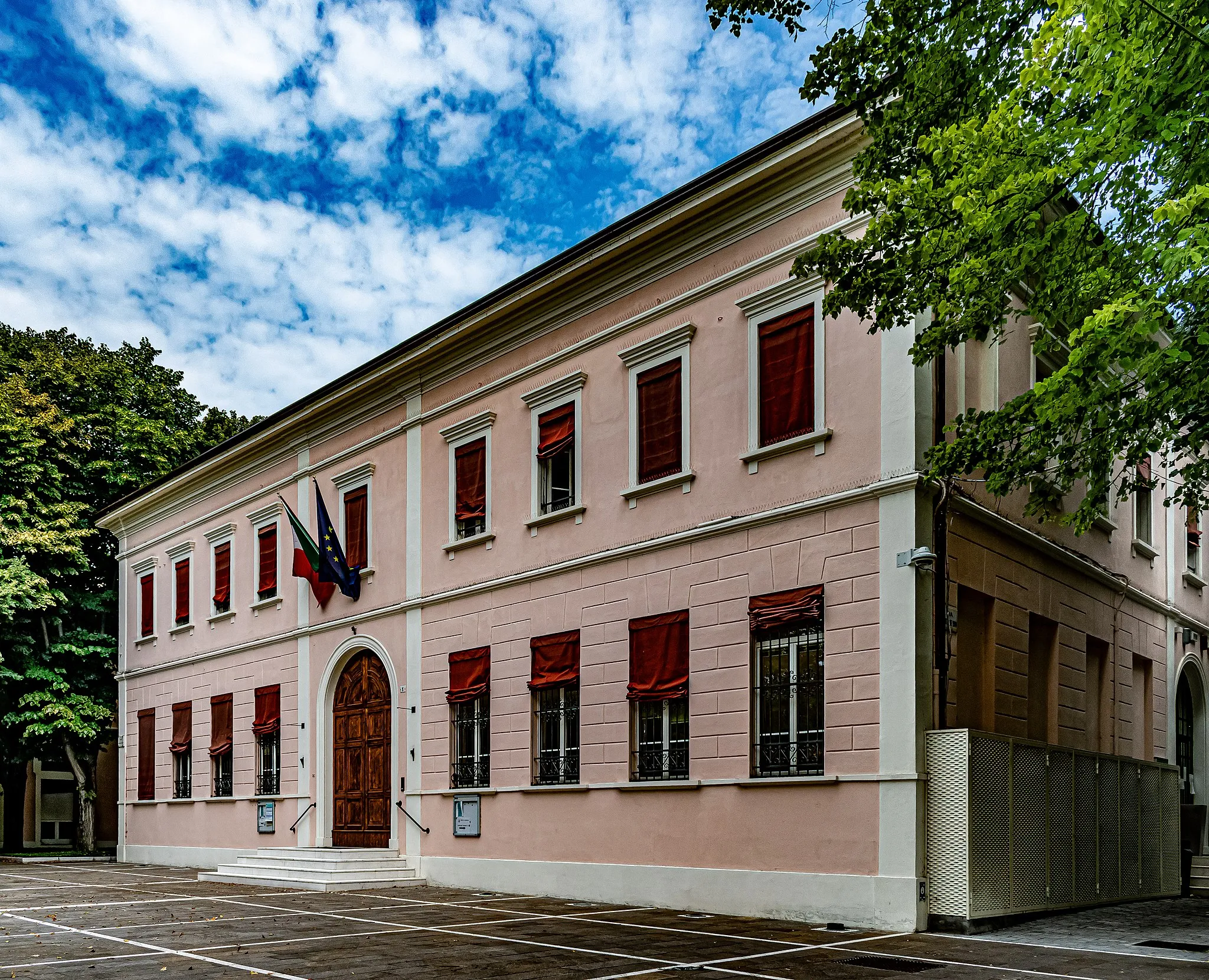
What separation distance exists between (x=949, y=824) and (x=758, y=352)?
19.3 ft

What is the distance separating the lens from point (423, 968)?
1018 centimetres

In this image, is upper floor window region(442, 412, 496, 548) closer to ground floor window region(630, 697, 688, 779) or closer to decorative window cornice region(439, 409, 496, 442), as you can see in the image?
decorative window cornice region(439, 409, 496, 442)

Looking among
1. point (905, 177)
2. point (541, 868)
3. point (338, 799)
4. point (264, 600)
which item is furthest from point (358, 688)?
point (905, 177)

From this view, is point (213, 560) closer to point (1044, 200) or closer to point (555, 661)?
point (555, 661)

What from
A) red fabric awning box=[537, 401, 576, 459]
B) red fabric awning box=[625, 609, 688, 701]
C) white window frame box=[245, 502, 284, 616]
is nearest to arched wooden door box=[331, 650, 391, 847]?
white window frame box=[245, 502, 284, 616]

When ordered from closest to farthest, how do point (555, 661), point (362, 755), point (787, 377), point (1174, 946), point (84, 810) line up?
point (1174, 946) → point (787, 377) → point (555, 661) → point (362, 755) → point (84, 810)

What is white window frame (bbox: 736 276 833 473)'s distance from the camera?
14203 mm

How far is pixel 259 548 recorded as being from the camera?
993 inches

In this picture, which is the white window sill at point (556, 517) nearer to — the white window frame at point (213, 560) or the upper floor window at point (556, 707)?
the upper floor window at point (556, 707)

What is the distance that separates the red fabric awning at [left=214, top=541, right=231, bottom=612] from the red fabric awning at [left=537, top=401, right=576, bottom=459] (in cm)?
1094

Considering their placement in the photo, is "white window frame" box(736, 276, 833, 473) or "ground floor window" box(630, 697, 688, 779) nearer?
"white window frame" box(736, 276, 833, 473)

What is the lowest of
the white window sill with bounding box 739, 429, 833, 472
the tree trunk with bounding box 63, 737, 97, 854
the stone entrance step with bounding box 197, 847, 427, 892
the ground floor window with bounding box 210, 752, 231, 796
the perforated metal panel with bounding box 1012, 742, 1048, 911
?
the tree trunk with bounding box 63, 737, 97, 854

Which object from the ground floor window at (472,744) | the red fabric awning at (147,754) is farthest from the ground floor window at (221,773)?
the ground floor window at (472,744)

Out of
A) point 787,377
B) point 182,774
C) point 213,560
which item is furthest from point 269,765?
point 787,377
